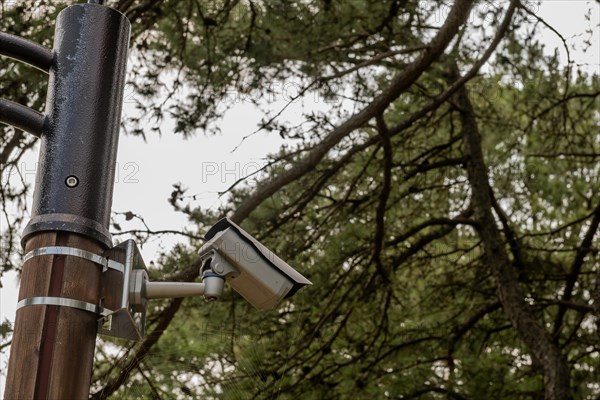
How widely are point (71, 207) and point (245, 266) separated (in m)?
0.43

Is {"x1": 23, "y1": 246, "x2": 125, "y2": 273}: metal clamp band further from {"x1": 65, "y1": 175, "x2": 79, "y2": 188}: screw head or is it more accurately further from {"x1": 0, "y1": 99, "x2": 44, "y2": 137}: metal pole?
{"x1": 0, "y1": 99, "x2": 44, "y2": 137}: metal pole

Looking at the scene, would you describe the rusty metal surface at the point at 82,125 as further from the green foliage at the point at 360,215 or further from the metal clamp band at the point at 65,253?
the green foliage at the point at 360,215

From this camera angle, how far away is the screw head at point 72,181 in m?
1.97

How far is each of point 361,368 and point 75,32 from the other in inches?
174

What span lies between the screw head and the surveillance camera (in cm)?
34

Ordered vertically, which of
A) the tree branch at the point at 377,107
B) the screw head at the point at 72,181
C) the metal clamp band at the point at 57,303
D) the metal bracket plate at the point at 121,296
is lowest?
the metal clamp band at the point at 57,303

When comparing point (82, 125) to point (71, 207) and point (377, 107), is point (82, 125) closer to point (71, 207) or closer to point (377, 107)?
point (71, 207)

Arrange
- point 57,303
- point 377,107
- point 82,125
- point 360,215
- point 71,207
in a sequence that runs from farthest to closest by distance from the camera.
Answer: point 360,215 → point 377,107 → point 82,125 → point 71,207 → point 57,303

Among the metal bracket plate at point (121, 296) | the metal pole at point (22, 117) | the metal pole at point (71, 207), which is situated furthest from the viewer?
the metal pole at point (22, 117)

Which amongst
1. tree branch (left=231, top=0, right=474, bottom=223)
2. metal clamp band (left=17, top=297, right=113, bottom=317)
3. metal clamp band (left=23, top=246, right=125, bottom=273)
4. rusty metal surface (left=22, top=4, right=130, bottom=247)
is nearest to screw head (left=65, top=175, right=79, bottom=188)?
rusty metal surface (left=22, top=4, right=130, bottom=247)

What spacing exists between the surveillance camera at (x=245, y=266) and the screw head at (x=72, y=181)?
0.34 m

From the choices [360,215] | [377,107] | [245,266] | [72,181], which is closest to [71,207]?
[72,181]

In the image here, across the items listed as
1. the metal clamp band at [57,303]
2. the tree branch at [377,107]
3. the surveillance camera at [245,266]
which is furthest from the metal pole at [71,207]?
the tree branch at [377,107]

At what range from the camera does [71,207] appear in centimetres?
193
